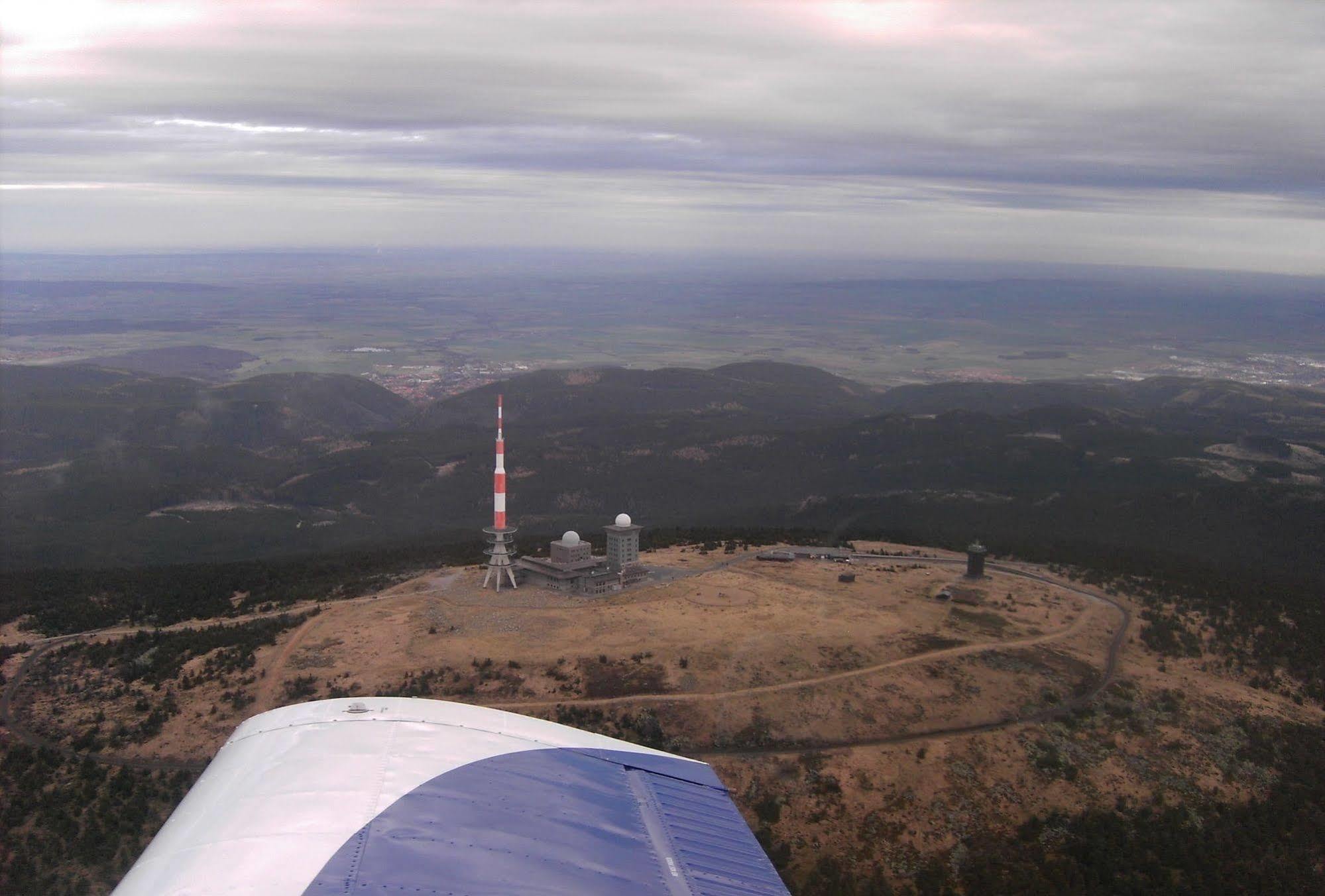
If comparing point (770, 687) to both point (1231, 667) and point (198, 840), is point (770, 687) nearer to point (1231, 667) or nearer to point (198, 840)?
point (1231, 667)

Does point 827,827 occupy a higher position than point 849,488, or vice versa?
point 827,827

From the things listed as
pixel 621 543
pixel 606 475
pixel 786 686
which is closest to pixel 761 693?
pixel 786 686

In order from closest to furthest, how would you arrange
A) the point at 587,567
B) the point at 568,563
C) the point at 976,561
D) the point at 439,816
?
1. the point at 439,816
2. the point at 568,563
3. the point at 587,567
4. the point at 976,561

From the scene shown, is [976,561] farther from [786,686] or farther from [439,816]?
[439,816]

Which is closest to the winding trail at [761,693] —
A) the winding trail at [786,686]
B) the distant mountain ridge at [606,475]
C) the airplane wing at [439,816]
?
the winding trail at [786,686]

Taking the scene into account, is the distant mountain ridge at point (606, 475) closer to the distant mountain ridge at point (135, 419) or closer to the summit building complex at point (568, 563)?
the distant mountain ridge at point (135, 419)

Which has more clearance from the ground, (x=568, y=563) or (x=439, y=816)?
(x=439, y=816)

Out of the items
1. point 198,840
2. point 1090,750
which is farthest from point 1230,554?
point 198,840
